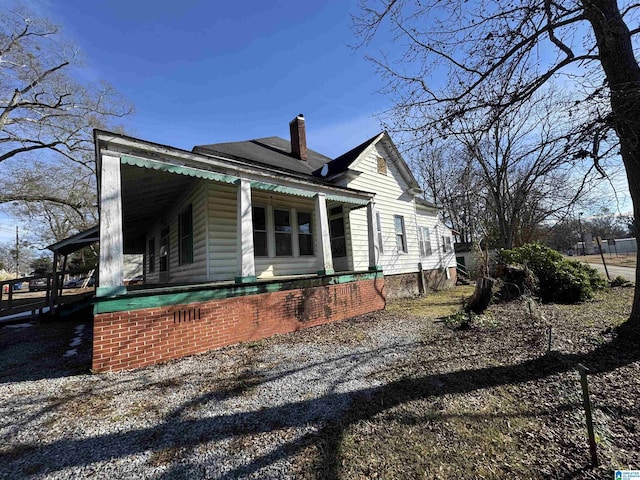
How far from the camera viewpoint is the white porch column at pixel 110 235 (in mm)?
3933

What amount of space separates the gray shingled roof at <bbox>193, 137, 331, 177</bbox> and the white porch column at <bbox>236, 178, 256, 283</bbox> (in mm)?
2857

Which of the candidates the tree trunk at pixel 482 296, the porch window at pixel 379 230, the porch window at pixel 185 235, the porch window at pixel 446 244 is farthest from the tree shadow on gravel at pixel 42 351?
the porch window at pixel 446 244

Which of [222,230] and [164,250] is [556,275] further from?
[164,250]

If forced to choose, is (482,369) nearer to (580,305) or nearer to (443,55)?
(443,55)

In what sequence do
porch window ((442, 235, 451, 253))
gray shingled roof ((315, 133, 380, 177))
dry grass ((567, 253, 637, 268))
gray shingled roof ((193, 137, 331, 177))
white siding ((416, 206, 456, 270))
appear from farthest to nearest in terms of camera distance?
dry grass ((567, 253, 637, 268)), porch window ((442, 235, 451, 253)), white siding ((416, 206, 456, 270)), gray shingled roof ((315, 133, 380, 177)), gray shingled roof ((193, 137, 331, 177))

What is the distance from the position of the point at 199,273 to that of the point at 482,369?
6.43 m

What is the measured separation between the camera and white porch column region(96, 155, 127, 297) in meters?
3.93

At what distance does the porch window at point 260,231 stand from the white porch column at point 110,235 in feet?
12.3

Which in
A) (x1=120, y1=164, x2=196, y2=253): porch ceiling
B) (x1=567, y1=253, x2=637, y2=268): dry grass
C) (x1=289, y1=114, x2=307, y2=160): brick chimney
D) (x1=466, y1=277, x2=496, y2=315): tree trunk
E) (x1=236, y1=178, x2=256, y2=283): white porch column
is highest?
(x1=289, y1=114, x2=307, y2=160): brick chimney

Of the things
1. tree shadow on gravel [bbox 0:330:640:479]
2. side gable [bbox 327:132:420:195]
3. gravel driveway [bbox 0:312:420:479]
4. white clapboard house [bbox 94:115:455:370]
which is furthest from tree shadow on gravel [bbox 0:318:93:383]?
side gable [bbox 327:132:420:195]

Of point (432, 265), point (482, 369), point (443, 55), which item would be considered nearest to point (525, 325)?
point (482, 369)

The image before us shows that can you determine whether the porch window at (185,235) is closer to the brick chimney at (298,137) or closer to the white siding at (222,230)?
the white siding at (222,230)

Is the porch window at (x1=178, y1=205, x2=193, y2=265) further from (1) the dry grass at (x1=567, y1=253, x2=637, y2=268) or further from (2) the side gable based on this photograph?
(1) the dry grass at (x1=567, y1=253, x2=637, y2=268)

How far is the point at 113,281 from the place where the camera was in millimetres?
3955
